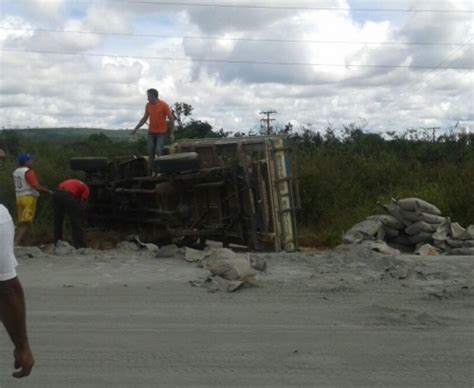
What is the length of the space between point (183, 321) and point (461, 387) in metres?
2.82

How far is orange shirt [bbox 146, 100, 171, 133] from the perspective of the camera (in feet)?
43.1

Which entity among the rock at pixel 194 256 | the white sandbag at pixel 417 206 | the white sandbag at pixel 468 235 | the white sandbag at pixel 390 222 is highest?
the white sandbag at pixel 417 206

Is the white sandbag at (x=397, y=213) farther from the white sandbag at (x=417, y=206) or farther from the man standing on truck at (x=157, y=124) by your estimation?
the man standing on truck at (x=157, y=124)

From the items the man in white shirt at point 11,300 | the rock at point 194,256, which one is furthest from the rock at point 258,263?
the man in white shirt at point 11,300

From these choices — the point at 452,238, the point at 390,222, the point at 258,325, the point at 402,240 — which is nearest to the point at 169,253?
the point at 258,325

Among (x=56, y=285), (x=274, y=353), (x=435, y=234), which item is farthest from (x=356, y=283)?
(x=435, y=234)

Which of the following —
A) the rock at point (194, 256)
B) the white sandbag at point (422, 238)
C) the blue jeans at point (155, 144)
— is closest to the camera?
the rock at point (194, 256)

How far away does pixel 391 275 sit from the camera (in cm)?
904

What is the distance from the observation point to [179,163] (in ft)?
38.0

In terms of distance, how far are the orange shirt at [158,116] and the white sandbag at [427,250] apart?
5053mm

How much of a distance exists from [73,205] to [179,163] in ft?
6.34

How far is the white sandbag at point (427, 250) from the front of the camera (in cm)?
1167

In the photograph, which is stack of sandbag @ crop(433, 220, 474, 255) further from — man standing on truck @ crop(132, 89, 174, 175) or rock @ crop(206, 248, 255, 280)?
man standing on truck @ crop(132, 89, 174, 175)

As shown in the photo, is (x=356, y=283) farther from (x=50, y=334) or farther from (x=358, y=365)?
(x=50, y=334)
